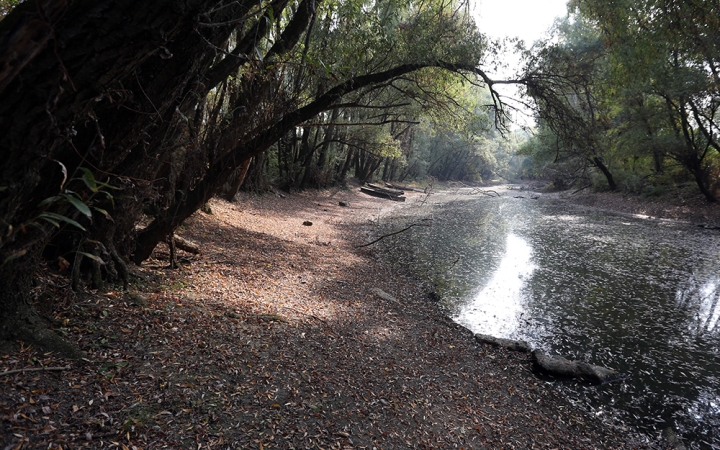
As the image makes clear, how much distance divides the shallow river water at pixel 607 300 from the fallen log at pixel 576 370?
193mm

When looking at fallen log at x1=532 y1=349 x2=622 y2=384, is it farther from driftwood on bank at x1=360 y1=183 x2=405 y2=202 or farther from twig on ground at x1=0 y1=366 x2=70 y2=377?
driftwood on bank at x1=360 y1=183 x2=405 y2=202

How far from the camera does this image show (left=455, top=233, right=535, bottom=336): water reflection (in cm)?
827

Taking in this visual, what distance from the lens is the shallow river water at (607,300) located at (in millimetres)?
5906

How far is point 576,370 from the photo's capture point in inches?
251

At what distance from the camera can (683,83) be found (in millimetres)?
20109

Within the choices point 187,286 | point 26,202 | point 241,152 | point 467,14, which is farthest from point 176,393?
point 467,14

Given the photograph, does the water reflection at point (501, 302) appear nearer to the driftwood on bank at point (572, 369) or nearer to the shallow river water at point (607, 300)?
the shallow river water at point (607, 300)

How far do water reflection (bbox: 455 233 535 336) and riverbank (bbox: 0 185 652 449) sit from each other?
0.71 meters

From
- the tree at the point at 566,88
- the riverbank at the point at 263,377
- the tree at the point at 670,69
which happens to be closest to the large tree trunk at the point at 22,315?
the riverbank at the point at 263,377

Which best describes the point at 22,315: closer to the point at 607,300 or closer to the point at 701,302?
the point at 607,300

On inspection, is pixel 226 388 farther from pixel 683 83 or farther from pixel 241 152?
pixel 683 83

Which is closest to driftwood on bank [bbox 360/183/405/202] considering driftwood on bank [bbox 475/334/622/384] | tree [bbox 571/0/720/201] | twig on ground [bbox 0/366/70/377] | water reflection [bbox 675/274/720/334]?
tree [bbox 571/0/720/201]

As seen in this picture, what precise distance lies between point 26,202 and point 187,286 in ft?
12.2

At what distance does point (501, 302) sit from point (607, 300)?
2.81 metres
